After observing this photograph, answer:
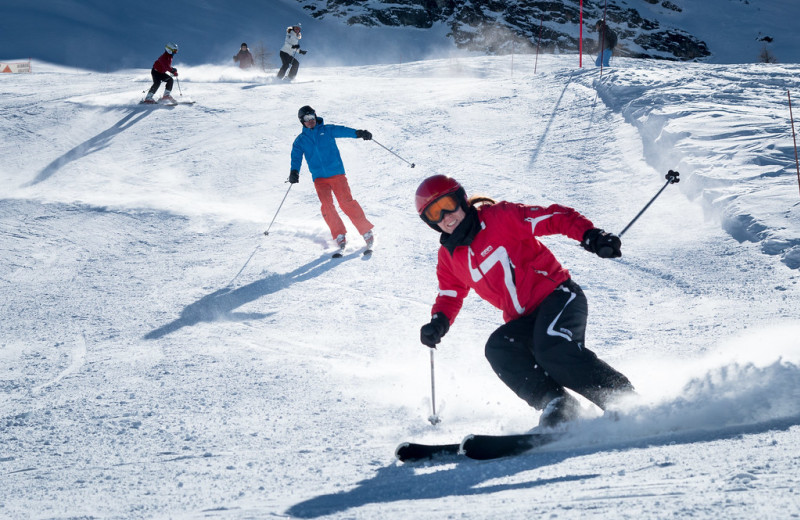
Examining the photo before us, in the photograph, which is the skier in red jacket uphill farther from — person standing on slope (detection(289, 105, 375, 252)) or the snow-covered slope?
person standing on slope (detection(289, 105, 375, 252))

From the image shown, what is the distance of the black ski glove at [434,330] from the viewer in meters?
3.23

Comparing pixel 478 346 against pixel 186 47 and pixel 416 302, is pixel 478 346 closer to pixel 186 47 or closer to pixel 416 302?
pixel 416 302

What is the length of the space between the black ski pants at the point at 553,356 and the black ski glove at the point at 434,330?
0.25 meters

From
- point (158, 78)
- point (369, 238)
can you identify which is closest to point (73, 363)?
Answer: point (369, 238)

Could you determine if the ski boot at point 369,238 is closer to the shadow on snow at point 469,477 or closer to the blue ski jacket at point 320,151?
the blue ski jacket at point 320,151

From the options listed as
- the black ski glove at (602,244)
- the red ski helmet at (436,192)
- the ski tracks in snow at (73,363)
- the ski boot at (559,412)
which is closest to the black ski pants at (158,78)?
the ski tracks in snow at (73,363)

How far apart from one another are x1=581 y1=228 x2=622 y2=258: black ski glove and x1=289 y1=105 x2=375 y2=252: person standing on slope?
393 centimetres

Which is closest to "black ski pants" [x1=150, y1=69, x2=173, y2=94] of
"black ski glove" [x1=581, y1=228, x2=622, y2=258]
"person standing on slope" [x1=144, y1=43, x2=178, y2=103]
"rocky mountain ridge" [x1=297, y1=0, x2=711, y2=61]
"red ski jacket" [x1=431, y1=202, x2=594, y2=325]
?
"person standing on slope" [x1=144, y1=43, x2=178, y2=103]

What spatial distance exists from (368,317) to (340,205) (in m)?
2.14

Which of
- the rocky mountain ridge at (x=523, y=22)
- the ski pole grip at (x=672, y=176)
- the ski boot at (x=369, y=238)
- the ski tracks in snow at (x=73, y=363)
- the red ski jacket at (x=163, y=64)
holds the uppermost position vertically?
the rocky mountain ridge at (x=523, y=22)

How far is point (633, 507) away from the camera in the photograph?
76.6 inches

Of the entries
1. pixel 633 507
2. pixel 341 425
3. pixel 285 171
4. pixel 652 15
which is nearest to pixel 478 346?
pixel 341 425

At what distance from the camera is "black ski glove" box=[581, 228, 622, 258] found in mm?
2932

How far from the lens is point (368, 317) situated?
508cm
